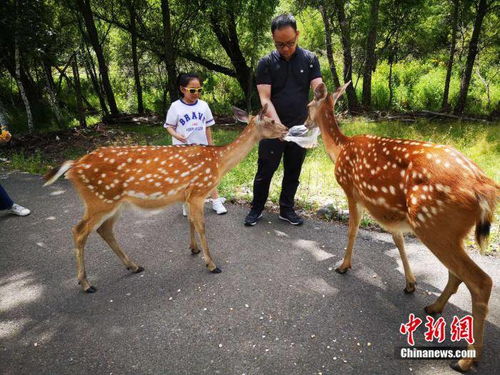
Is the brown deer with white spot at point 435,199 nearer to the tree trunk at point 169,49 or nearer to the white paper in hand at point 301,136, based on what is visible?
the white paper in hand at point 301,136

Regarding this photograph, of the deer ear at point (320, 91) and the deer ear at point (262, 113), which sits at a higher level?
the deer ear at point (320, 91)

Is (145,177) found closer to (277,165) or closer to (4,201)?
(277,165)

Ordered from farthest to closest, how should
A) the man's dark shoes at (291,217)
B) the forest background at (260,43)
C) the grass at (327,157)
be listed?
the forest background at (260,43) < the grass at (327,157) < the man's dark shoes at (291,217)

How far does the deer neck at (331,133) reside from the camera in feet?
11.8

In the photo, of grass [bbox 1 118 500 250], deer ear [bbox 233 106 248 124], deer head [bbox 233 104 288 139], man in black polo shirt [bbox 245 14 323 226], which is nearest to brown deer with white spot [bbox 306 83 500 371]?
deer head [bbox 233 104 288 139]

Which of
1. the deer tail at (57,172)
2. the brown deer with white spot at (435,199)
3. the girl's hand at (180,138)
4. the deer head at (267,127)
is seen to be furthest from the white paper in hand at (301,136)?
the deer tail at (57,172)

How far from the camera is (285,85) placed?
4.03 meters

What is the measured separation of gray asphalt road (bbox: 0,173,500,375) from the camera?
252cm

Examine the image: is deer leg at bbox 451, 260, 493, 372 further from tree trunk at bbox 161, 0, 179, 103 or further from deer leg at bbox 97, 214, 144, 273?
tree trunk at bbox 161, 0, 179, 103

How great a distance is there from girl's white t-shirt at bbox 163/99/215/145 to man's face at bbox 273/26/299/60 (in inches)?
48.2

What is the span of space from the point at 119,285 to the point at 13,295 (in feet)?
3.32

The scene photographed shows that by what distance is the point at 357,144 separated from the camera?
10.7ft

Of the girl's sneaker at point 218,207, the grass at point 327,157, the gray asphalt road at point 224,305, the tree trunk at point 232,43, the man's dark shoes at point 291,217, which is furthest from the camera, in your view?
the tree trunk at point 232,43

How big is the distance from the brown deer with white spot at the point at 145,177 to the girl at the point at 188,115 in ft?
2.19
